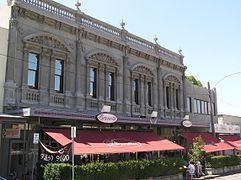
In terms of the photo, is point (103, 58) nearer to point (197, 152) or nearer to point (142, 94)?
point (142, 94)

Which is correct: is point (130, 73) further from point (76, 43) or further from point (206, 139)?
point (206, 139)

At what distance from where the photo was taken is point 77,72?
21594 mm

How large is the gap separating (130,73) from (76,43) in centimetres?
618

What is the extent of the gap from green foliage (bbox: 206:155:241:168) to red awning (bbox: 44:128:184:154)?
18.0ft

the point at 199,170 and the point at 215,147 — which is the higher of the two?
the point at 215,147

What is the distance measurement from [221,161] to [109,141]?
42.8ft

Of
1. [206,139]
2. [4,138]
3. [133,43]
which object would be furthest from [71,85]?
[206,139]

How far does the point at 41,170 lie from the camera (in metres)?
16.2

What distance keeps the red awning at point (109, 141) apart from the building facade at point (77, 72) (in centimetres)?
89

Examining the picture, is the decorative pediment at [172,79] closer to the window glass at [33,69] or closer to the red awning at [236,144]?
the red awning at [236,144]

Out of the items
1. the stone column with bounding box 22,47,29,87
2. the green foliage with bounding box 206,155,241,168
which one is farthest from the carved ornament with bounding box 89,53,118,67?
the green foliage with bounding box 206,155,241,168

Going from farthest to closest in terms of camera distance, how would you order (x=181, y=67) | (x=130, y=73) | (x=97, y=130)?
1. (x=181, y=67)
2. (x=130, y=73)
3. (x=97, y=130)

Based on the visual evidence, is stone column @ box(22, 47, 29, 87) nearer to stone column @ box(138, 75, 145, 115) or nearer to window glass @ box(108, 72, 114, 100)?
window glass @ box(108, 72, 114, 100)

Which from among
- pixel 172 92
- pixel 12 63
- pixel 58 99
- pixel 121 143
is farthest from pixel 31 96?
pixel 172 92
